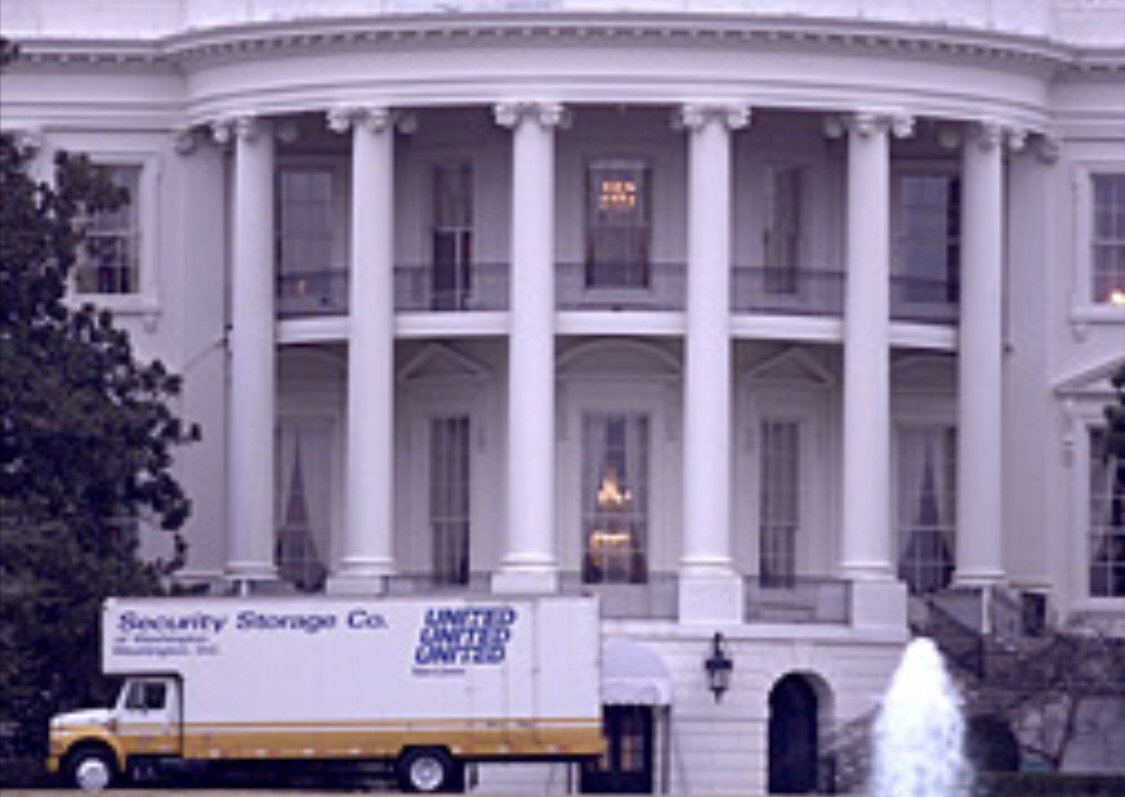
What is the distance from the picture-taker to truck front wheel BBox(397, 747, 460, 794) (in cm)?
7719

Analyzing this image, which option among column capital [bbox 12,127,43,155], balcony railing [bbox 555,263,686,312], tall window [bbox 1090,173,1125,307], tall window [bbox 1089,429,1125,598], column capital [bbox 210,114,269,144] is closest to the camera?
balcony railing [bbox 555,263,686,312]

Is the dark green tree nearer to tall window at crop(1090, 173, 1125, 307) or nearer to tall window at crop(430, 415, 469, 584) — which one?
tall window at crop(430, 415, 469, 584)

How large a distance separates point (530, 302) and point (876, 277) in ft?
16.5

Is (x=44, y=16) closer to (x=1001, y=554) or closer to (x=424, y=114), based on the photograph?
(x=424, y=114)

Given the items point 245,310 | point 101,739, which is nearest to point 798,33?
point 245,310

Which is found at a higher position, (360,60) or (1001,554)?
(360,60)

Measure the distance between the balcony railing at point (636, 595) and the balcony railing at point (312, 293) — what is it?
5446mm

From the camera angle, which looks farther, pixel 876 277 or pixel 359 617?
pixel 876 277

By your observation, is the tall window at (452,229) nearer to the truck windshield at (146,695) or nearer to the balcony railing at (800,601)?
the balcony railing at (800,601)

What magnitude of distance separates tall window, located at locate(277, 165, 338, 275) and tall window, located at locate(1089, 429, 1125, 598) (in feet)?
38.4

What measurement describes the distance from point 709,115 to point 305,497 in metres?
9.24

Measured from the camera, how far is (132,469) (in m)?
81.3

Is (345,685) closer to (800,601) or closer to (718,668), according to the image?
(718,668)

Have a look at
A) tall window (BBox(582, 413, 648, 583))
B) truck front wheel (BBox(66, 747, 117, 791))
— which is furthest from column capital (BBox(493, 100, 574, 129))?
truck front wheel (BBox(66, 747, 117, 791))
